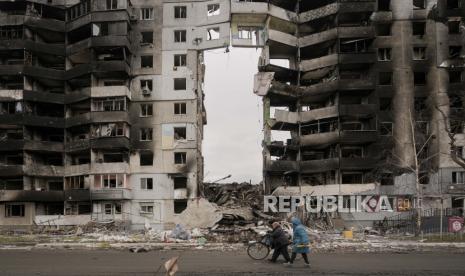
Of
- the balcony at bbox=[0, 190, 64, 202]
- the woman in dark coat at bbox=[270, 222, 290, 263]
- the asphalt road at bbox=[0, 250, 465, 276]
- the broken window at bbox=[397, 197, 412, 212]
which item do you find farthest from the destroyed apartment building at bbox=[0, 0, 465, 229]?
the woman in dark coat at bbox=[270, 222, 290, 263]

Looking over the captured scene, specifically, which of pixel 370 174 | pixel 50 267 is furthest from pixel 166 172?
pixel 50 267

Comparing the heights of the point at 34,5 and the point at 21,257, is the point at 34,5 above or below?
above

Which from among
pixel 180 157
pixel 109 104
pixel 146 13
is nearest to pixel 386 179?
pixel 180 157

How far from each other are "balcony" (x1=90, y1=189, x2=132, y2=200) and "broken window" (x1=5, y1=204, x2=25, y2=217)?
8.57 metres

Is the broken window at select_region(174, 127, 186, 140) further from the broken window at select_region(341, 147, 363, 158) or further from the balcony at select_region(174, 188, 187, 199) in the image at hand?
the broken window at select_region(341, 147, 363, 158)

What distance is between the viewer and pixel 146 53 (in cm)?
6175

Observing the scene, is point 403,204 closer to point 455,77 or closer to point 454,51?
point 455,77

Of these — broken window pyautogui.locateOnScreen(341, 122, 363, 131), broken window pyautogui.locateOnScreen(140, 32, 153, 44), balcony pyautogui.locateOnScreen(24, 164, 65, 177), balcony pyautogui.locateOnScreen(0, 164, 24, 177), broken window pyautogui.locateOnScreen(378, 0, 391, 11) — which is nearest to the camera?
balcony pyautogui.locateOnScreen(0, 164, 24, 177)

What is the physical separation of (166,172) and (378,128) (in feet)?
82.9

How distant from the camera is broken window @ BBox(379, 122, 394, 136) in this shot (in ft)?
194

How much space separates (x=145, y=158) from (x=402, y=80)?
3210 centimetres

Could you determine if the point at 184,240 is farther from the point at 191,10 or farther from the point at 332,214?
the point at 191,10

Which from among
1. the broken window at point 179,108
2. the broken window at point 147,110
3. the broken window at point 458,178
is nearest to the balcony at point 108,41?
the broken window at point 147,110

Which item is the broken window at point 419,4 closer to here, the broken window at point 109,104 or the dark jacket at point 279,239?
the broken window at point 109,104
